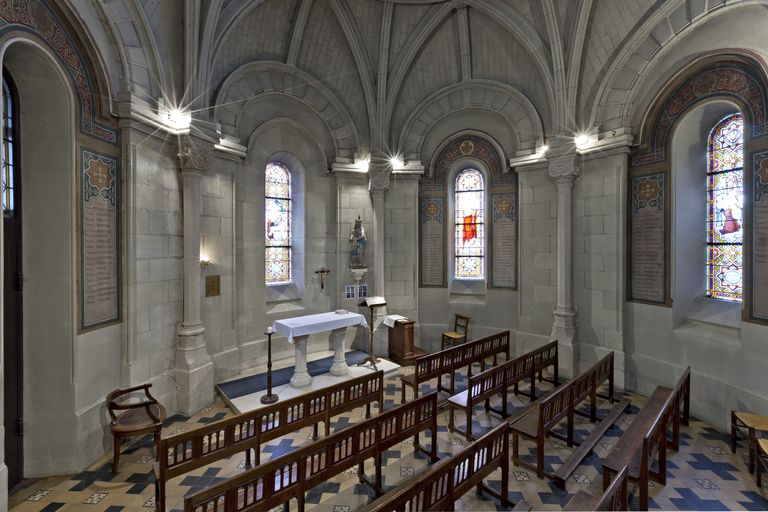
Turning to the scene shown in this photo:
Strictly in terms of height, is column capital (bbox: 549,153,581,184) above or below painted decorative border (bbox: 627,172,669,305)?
above

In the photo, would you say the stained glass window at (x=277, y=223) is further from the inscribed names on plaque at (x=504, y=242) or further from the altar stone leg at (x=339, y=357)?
the inscribed names on plaque at (x=504, y=242)

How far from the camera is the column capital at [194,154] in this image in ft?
20.3

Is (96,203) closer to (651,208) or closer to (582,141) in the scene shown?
(582,141)

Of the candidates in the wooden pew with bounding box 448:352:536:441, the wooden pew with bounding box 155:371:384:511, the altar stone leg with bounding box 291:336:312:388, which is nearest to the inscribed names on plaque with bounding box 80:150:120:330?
the wooden pew with bounding box 155:371:384:511

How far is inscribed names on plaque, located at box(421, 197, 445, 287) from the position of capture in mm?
9711

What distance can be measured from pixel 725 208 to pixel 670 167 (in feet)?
3.61

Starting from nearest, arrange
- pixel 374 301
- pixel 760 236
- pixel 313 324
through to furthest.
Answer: pixel 760 236
pixel 313 324
pixel 374 301

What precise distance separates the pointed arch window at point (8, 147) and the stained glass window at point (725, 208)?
10308 millimetres

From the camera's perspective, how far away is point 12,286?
14.3 feet

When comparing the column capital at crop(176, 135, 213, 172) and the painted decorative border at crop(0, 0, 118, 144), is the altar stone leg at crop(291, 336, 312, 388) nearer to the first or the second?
the column capital at crop(176, 135, 213, 172)

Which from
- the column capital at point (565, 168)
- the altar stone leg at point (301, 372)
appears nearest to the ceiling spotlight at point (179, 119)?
the altar stone leg at point (301, 372)

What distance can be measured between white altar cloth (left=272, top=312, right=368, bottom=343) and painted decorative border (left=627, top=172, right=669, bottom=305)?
5.42m

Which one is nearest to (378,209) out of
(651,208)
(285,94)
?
(285,94)

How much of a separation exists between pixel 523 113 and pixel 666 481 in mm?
7453
